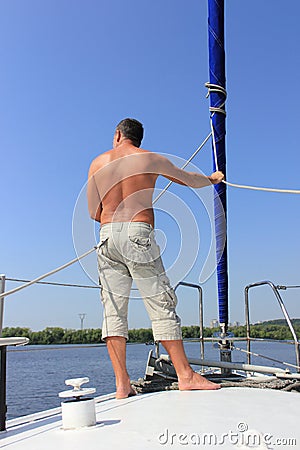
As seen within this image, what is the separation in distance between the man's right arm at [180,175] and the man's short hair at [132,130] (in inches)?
8.0

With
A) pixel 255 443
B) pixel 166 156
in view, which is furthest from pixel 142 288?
pixel 255 443

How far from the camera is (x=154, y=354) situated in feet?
9.67

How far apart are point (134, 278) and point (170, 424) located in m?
0.83

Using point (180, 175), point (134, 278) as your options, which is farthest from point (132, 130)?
point (134, 278)

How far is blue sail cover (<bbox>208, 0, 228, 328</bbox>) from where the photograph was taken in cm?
332

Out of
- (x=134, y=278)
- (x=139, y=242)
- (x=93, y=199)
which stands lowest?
(x=134, y=278)

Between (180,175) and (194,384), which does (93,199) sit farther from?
(194,384)

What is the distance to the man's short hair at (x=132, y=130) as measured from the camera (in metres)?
2.34

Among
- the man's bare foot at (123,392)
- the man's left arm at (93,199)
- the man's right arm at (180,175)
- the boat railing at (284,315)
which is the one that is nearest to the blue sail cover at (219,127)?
the boat railing at (284,315)

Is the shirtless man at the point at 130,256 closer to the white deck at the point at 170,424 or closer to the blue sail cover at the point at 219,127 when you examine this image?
the white deck at the point at 170,424

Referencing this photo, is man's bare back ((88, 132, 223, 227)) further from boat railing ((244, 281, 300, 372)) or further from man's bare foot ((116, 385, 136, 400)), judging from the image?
boat railing ((244, 281, 300, 372))

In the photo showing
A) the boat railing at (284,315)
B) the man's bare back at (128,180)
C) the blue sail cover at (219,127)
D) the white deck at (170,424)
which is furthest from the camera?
the blue sail cover at (219,127)

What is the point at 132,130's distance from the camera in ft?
7.70

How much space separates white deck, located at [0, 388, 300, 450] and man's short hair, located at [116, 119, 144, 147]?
1250 millimetres
